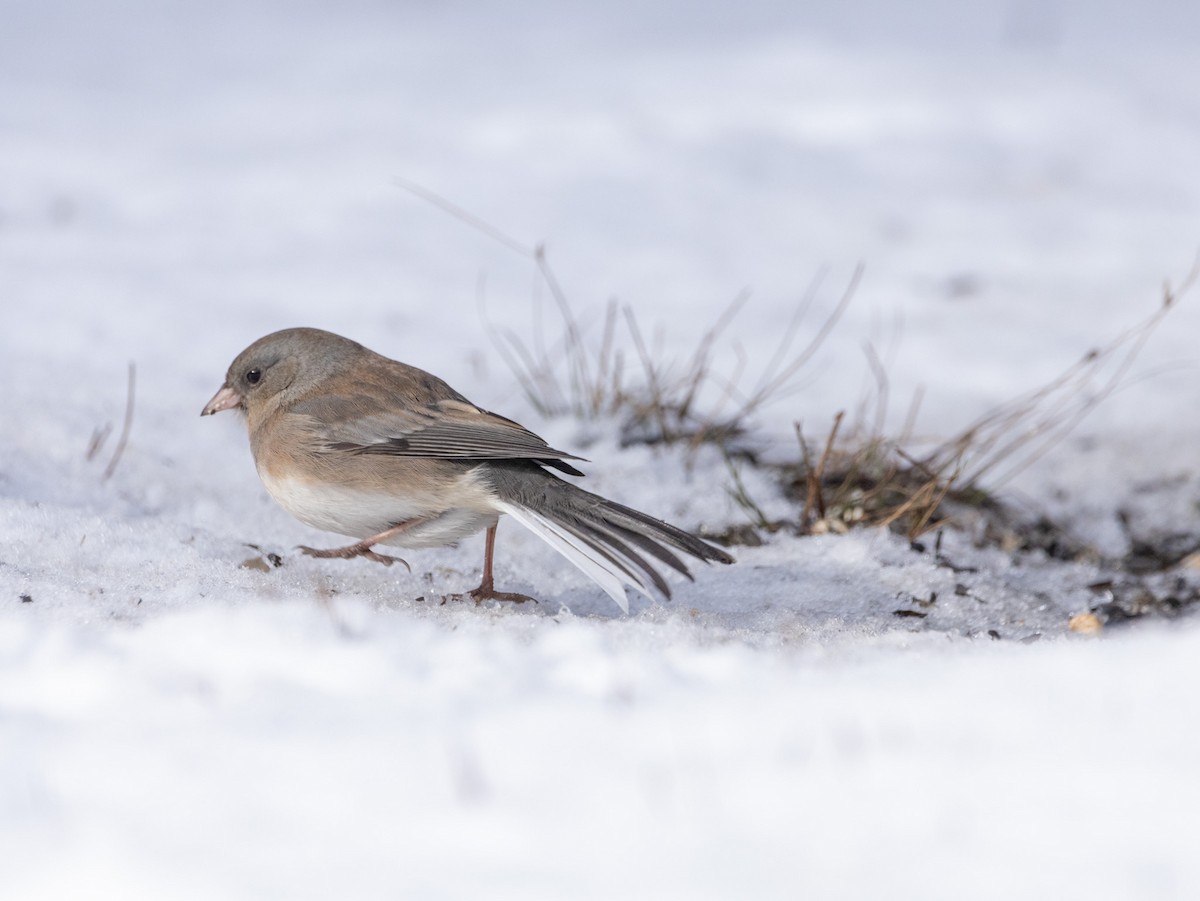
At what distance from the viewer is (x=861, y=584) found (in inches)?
147

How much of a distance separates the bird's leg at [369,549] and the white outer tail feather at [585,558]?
362mm

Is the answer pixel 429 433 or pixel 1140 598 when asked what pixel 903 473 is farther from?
pixel 429 433

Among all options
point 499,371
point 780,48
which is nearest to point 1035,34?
point 780,48

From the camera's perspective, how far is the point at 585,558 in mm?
2928

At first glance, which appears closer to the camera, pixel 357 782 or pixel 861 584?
pixel 357 782

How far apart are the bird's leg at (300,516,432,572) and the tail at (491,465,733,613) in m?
0.28

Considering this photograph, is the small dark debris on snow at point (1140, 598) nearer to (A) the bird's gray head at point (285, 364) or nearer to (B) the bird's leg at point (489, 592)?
(B) the bird's leg at point (489, 592)

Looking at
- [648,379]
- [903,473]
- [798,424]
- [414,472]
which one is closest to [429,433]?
[414,472]

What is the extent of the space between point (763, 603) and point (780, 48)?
672 cm

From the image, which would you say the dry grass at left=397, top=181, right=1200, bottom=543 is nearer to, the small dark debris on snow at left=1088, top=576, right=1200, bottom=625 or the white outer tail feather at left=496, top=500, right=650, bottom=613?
the small dark debris on snow at left=1088, top=576, right=1200, bottom=625

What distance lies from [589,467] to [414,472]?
4.82 feet

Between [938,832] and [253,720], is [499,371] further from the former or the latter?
[938,832]

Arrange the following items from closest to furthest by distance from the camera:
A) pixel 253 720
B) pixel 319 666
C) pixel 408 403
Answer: pixel 253 720 → pixel 319 666 → pixel 408 403

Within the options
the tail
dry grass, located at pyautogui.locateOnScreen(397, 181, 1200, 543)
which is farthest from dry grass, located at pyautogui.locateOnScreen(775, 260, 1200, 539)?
the tail
